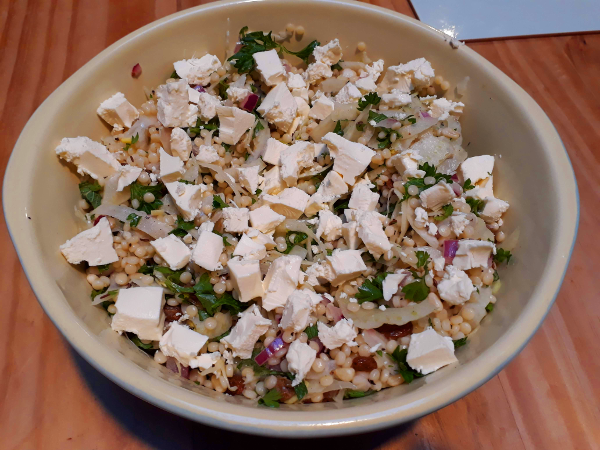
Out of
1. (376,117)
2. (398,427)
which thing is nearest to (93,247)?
(376,117)

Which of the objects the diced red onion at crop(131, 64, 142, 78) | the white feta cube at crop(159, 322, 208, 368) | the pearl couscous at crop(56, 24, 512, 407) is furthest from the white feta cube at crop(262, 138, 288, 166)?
the white feta cube at crop(159, 322, 208, 368)

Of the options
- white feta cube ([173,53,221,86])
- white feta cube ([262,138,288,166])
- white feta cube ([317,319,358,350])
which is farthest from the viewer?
white feta cube ([173,53,221,86])

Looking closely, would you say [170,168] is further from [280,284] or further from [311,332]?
[311,332]

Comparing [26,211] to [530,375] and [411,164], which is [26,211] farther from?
[530,375]

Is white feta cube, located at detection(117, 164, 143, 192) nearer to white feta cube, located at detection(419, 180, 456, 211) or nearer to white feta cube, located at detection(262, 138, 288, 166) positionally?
white feta cube, located at detection(262, 138, 288, 166)

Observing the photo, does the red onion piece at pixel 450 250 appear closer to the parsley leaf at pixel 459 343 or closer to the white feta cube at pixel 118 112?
the parsley leaf at pixel 459 343

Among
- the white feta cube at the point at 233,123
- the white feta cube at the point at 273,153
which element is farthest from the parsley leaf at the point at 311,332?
the white feta cube at the point at 233,123
